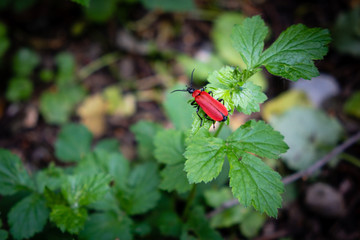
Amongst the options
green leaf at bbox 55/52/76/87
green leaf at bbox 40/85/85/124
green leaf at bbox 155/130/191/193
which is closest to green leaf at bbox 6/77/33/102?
green leaf at bbox 40/85/85/124

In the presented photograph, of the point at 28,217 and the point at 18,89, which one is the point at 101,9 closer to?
the point at 18,89

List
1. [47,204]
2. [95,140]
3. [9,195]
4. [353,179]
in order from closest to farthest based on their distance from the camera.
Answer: [47,204] < [9,195] < [353,179] < [95,140]

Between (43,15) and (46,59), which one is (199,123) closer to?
(46,59)

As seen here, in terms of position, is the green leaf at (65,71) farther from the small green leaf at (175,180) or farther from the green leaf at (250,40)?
the green leaf at (250,40)

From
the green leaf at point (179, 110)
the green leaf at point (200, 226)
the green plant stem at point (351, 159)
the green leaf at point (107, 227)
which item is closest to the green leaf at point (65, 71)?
the green leaf at point (179, 110)

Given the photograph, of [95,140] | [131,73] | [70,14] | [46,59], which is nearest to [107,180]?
[95,140]

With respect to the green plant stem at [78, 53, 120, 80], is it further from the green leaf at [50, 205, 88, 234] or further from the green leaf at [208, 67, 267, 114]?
the green leaf at [208, 67, 267, 114]

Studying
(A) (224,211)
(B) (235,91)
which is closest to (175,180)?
(B) (235,91)
